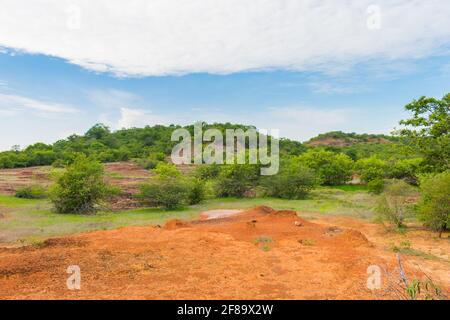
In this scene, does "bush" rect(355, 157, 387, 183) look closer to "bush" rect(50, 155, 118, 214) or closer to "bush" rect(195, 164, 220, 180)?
"bush" rect(195, 164, 220, 180)

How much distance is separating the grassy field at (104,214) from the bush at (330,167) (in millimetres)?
8942

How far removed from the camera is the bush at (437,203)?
1421 cm

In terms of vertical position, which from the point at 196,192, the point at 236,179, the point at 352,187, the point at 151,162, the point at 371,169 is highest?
the point at 151,162

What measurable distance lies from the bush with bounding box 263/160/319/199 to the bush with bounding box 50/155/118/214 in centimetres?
1353

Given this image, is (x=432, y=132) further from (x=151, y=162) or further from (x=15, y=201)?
(x=151, y=162)

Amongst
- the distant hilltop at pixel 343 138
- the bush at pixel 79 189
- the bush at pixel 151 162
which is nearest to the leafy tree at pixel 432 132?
the bush at pixel 79 189

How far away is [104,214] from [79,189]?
7.07 feet

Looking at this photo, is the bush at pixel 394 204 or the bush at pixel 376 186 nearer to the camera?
the bush at pixel 394 204

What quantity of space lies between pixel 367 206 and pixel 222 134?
36807 mm

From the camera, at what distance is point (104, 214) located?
21.8 meters

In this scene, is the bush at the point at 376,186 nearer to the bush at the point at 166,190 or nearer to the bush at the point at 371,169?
the bush at the point at 371,169

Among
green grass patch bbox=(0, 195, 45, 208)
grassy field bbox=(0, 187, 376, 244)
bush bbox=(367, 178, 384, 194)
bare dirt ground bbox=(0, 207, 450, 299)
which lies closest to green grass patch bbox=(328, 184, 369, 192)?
bush bbox=(367, 178, 384, 194)

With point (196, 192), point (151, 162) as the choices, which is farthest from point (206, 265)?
point (151, 162)

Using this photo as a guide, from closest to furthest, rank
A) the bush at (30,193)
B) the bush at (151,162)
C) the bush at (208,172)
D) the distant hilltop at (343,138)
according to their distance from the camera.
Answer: the bush at (30,193), the bush at (208,172), the bush at (151,162), the distant hilltop at (343,138)
